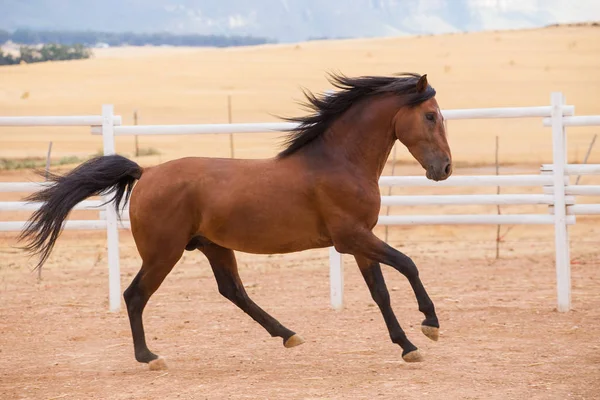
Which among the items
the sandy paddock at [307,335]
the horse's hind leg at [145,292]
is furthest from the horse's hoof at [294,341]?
the horse's hind leg at [145,292]

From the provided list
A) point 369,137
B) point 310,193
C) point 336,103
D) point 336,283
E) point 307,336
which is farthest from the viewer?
point 336,283

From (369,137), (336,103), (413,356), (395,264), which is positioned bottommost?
(413,356)

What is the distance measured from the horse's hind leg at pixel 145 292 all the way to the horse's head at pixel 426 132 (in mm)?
1754

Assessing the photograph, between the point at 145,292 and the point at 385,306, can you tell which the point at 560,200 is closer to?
the point at 385,306

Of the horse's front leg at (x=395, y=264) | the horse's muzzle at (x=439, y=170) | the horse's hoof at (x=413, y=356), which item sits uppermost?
the horse's muzzle at (x=439, y=170)

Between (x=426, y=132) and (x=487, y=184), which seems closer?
(x=426, y=132)

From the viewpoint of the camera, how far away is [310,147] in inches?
272

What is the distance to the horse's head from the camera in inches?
257

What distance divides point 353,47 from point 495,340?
148 ft

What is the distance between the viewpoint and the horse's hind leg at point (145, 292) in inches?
266

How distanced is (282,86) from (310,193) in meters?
29.6

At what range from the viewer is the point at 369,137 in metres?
6.81

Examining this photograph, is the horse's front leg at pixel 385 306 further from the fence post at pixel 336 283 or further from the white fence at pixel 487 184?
the fence post at pixel 336 283

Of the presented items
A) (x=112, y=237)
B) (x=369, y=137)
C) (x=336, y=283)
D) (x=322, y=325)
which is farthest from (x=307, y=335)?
(x=112, y=237)
